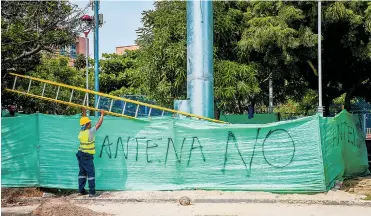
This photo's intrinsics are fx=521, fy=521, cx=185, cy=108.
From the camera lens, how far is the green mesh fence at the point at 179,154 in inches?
405

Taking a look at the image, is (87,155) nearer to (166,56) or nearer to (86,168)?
(86,168)

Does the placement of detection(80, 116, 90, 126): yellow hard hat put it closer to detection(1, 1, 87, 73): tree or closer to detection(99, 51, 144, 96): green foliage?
detection(1, 1, 87, 73): tree

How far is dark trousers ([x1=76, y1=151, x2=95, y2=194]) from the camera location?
418 inches

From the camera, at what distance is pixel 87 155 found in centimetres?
1066

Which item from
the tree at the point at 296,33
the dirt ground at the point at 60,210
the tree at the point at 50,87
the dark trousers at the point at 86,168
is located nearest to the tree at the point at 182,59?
the tree at the point at 296,33

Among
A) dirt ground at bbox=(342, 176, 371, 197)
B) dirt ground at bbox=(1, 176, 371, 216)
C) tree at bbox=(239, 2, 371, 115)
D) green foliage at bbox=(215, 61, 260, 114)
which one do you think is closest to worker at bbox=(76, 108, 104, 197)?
dirt ground at bbox=(1, 176, 371, 216)

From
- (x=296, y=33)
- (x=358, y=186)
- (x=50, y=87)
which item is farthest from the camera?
(x=50, y=87)

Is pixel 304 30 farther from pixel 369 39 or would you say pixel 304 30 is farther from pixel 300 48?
pixel 369 39

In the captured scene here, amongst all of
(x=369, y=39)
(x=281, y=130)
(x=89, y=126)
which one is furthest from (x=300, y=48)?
(x=89, y=126)

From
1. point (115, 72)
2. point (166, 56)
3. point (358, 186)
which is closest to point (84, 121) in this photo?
point (358, 186)

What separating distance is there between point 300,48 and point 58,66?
18645 mm

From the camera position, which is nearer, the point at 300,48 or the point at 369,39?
the point at 369,39

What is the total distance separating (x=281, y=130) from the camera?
10367 millimetres

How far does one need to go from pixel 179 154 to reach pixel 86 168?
6.32 ft
